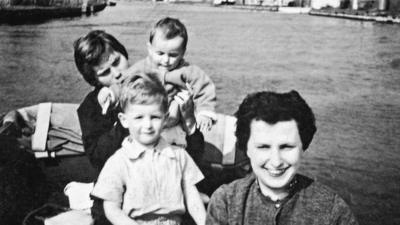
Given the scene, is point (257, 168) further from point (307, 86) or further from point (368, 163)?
point (307, 86)

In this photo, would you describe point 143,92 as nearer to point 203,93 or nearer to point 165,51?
point 165,51

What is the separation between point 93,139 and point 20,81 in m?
8.20

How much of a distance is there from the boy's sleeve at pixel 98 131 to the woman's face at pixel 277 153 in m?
1.31

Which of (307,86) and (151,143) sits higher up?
(151,143)

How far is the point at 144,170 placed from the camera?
2992 mm

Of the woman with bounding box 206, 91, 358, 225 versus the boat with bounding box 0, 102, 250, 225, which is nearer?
the woman with bounding box 206, 91, 358, 225

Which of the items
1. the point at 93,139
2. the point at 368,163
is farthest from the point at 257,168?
the point at 368,163

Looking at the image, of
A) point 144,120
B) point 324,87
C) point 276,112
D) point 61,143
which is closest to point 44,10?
point 324,87

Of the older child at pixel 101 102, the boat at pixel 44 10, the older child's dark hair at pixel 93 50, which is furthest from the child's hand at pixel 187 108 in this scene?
the boat at pixel 44 10

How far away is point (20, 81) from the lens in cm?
1145

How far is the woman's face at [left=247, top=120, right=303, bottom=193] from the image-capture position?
2451mm

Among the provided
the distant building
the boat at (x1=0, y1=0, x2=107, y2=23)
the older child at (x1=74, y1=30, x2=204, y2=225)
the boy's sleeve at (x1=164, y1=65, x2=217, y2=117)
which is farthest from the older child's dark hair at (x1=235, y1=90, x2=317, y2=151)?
the distant building

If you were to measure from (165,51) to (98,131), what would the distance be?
70 cm

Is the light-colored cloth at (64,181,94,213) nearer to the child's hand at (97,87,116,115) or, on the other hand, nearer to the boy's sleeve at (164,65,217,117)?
the child's hand at (97,87,116,115)
